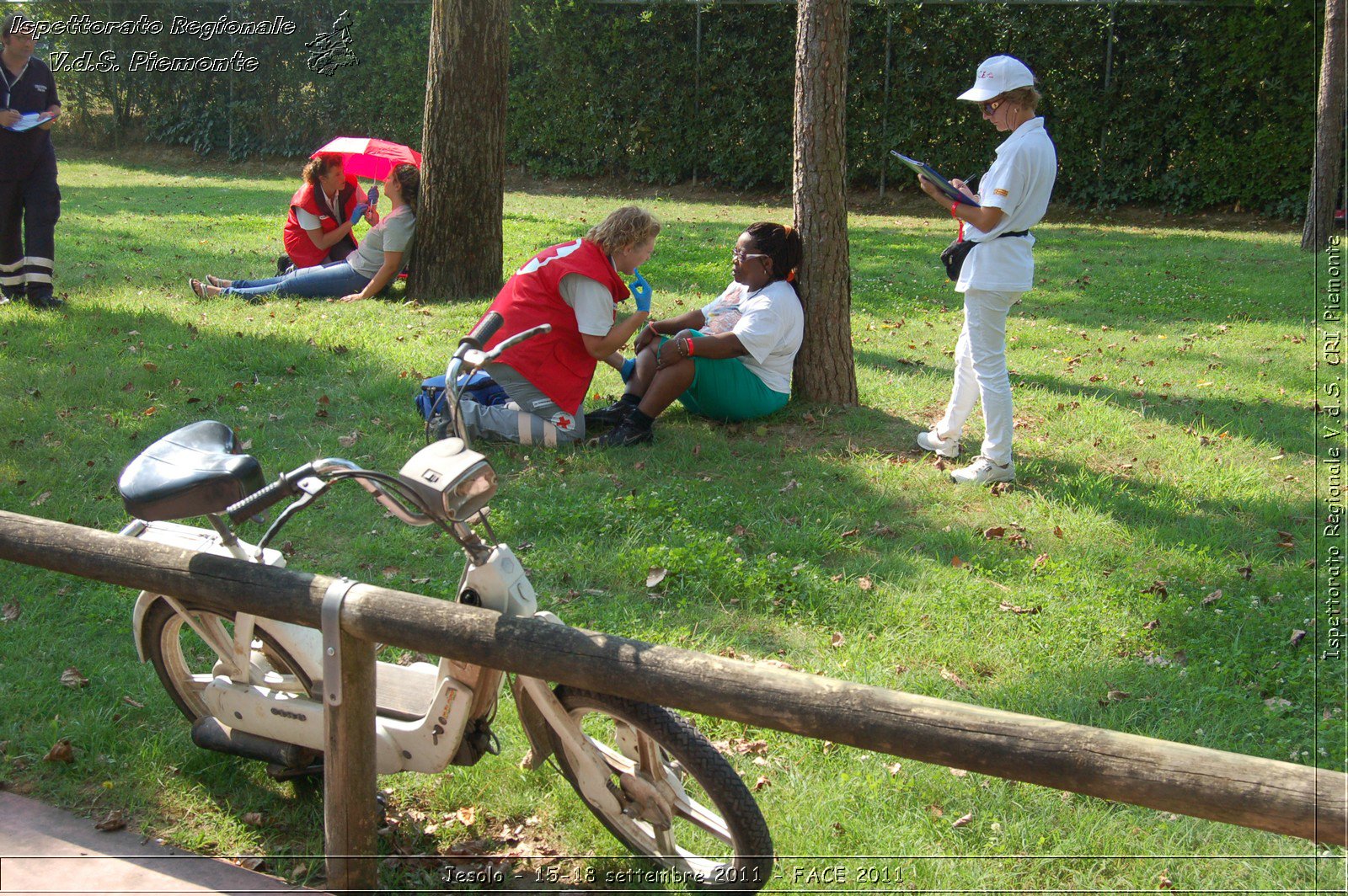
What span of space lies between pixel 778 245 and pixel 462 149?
12.7 feet

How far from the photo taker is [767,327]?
6160mm

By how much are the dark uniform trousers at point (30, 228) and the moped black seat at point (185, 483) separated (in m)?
6.41

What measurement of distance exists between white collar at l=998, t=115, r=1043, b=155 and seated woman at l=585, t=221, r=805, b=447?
4.94 feet

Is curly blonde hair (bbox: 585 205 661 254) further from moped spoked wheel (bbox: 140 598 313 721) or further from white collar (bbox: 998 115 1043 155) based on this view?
moped spoked wheel (bbox: 140 598 313 721)

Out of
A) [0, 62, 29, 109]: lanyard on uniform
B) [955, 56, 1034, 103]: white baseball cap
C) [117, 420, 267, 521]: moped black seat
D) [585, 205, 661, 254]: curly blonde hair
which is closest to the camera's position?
[117, 420, 267, 521]: moped black seat

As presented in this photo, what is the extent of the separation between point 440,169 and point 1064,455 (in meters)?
5.73

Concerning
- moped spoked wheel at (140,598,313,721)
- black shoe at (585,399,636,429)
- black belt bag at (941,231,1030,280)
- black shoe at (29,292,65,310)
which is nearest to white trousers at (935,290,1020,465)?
black belt bag at (941,231,1030,280)

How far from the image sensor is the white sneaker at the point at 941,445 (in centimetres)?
596

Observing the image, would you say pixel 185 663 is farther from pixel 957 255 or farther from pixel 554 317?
pixel 957 255

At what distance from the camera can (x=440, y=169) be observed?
9.00 m

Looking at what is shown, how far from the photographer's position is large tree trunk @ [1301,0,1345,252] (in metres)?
11.9

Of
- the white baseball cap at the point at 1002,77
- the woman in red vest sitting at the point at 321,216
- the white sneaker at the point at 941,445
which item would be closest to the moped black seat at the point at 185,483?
the white baseball cap at the point at 1002,77

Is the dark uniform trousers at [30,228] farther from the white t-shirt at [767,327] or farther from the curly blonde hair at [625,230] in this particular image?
the white t-shirt at [767,327]

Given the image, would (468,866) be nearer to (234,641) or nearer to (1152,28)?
(234,641)
